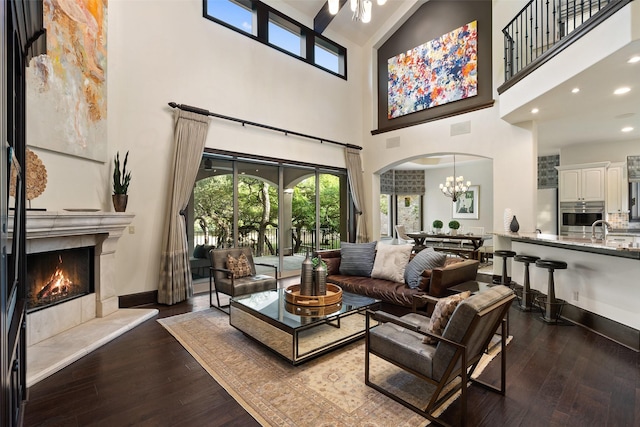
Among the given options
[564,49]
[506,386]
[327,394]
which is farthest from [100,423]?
[564,49]

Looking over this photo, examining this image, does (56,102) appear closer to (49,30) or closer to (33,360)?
(49,30)

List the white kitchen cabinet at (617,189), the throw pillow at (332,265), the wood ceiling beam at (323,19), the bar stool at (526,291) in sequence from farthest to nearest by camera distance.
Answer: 1. the white kitchen cabinet at (617,189)
2. the wood ceiling beam at (323,19)
3. the throw pillow at (332,265)
4. the bar stool at (526,291)

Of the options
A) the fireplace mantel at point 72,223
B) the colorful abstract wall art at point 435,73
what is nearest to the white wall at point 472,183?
the colorful abstract wall art at point 435,73

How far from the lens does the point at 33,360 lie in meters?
2.72

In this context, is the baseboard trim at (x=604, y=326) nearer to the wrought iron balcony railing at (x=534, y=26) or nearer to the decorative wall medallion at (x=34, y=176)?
the wrought iron balcony railing at (x=534, y=26)

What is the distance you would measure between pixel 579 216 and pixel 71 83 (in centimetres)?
1033

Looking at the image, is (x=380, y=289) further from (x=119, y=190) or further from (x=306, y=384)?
(x=119, y=190)

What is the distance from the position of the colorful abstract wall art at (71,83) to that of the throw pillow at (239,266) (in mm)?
2229

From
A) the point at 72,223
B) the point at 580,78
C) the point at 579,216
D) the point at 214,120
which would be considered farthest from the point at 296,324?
the point at 579,216

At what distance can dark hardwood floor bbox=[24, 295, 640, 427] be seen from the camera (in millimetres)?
2047

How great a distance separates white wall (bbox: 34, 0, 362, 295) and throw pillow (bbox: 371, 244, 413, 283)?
3193 mm

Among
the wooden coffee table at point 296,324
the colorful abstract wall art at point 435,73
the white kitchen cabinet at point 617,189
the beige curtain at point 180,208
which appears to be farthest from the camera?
the white kitchen cabinet at point 617,189

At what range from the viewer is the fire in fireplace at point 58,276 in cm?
315

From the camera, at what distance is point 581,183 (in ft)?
24.3
